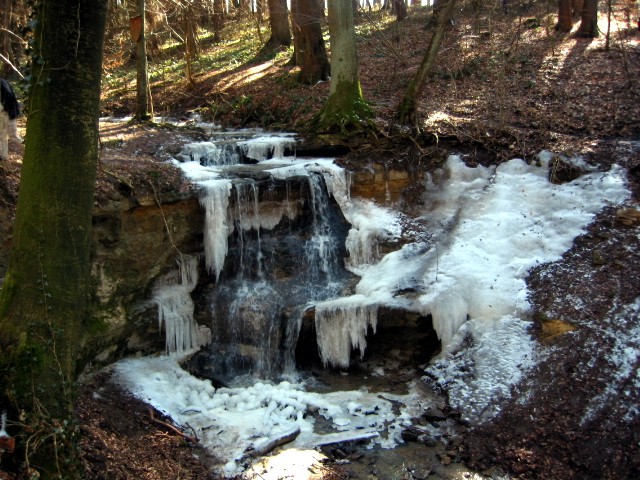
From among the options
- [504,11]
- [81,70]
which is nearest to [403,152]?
[81,70]

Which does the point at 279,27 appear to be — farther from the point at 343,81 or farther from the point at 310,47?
the point at 343,81

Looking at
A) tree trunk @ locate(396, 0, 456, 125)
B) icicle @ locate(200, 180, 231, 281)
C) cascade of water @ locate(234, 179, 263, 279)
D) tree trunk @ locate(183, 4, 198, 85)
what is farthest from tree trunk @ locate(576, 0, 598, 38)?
icicle @ locate(200, 180, 231, 281)

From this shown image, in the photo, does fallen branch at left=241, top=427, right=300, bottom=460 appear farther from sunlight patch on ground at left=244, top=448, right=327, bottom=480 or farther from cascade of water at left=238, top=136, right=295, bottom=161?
cascade of water at left=238, top=136, right=295, bottom=161

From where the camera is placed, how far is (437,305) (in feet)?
27.5

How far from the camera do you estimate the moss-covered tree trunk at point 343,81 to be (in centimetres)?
1160

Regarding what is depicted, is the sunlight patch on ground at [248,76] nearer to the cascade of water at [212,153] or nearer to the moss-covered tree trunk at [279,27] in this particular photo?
the moss-covered tree trunk at [279,27]

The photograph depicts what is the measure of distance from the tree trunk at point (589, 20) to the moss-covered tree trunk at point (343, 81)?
30.0 ft

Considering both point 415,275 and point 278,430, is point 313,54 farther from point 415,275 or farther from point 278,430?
point 278,430

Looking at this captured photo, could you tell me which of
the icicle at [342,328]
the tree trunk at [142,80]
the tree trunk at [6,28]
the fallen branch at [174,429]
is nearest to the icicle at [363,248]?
the icicle at [342,328]

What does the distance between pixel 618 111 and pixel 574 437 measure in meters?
7.97

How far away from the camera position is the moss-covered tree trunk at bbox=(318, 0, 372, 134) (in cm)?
1160

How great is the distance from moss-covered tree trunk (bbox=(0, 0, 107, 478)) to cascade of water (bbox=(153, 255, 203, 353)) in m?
4.34

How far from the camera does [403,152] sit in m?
11.1

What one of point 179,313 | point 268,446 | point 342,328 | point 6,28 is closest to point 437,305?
point 342,328
